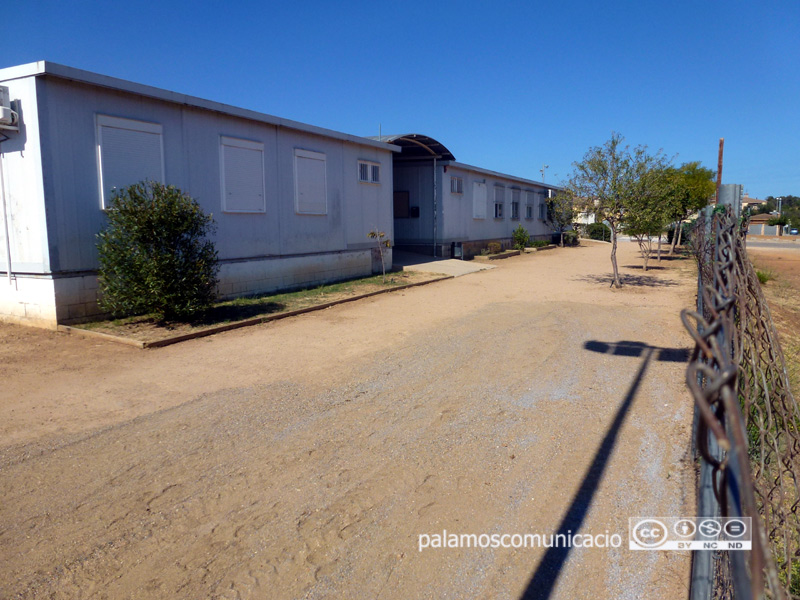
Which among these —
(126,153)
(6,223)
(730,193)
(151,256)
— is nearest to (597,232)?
(126,153)

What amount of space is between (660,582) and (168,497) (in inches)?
119

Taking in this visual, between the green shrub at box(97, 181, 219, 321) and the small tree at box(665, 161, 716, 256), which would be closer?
the green shrub at box(97, 181, 219, 321)

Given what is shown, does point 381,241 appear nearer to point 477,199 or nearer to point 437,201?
point 437,201

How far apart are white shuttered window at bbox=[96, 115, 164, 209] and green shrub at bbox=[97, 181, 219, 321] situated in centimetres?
30

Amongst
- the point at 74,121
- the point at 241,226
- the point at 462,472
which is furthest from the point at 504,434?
the point at 241,226

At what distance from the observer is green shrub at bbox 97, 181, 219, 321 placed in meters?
8.97

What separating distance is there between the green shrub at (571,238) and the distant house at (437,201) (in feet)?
36.4

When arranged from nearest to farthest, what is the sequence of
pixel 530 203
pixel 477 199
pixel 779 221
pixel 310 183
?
pixel 310 183
pixel 477 199
pixel 530 203
pixel 779 221

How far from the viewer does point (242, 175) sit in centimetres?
1250

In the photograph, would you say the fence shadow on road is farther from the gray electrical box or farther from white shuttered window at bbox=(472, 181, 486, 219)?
white shuttered window at bbox=(472, 181, 486, 219)

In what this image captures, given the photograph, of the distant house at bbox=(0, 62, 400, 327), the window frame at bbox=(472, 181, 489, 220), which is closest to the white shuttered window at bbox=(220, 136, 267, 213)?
the distant house at bbox=(0, 62, 400, 327)

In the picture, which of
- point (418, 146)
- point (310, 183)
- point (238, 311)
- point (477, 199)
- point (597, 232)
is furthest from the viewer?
point (597, 232)

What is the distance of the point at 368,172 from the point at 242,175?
210 inches

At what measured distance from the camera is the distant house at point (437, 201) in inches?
851
